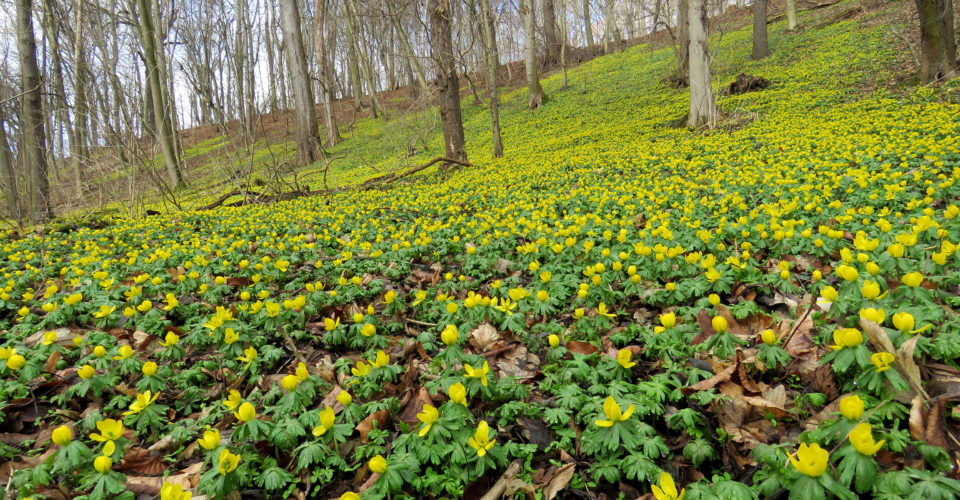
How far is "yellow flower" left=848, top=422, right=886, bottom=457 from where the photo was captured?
1.17m

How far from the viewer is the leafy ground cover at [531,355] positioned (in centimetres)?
154

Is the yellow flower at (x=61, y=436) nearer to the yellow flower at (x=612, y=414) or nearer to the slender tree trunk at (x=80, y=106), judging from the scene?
Answer: the yellow flower at (x=612, y=414)

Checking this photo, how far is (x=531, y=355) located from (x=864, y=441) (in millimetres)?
1509

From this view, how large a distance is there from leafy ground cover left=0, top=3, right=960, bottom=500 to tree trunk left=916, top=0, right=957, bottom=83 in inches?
254

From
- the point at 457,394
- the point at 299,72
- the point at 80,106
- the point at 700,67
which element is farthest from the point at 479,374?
the point at 299,72

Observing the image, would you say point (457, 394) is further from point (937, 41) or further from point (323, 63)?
point (323, 63)

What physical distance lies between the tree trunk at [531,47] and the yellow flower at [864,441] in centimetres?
1907

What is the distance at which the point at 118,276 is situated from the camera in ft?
13.3

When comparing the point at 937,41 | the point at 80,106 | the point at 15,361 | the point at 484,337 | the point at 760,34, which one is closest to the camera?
the point at 15,361

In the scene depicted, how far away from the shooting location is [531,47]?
19.5 metres

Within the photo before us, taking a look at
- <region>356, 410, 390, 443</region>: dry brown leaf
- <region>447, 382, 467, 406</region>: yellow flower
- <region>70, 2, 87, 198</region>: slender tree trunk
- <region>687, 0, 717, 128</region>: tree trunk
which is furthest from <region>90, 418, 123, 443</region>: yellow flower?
<region>687, 0, 717, 128</region>: tree trunk

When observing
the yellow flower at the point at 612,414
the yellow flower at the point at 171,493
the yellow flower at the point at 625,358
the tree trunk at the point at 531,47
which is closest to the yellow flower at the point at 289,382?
the yellow flower at the point at 171,493

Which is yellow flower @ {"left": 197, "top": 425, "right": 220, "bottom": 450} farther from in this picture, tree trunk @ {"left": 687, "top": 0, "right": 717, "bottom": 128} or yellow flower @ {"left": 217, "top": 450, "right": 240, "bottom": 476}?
tree trunk @ {"left": 687, "top": 0, "right": 717, "bottom": 128}

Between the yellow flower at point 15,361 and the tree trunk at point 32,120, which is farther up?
the tree trunk at point 32,120
